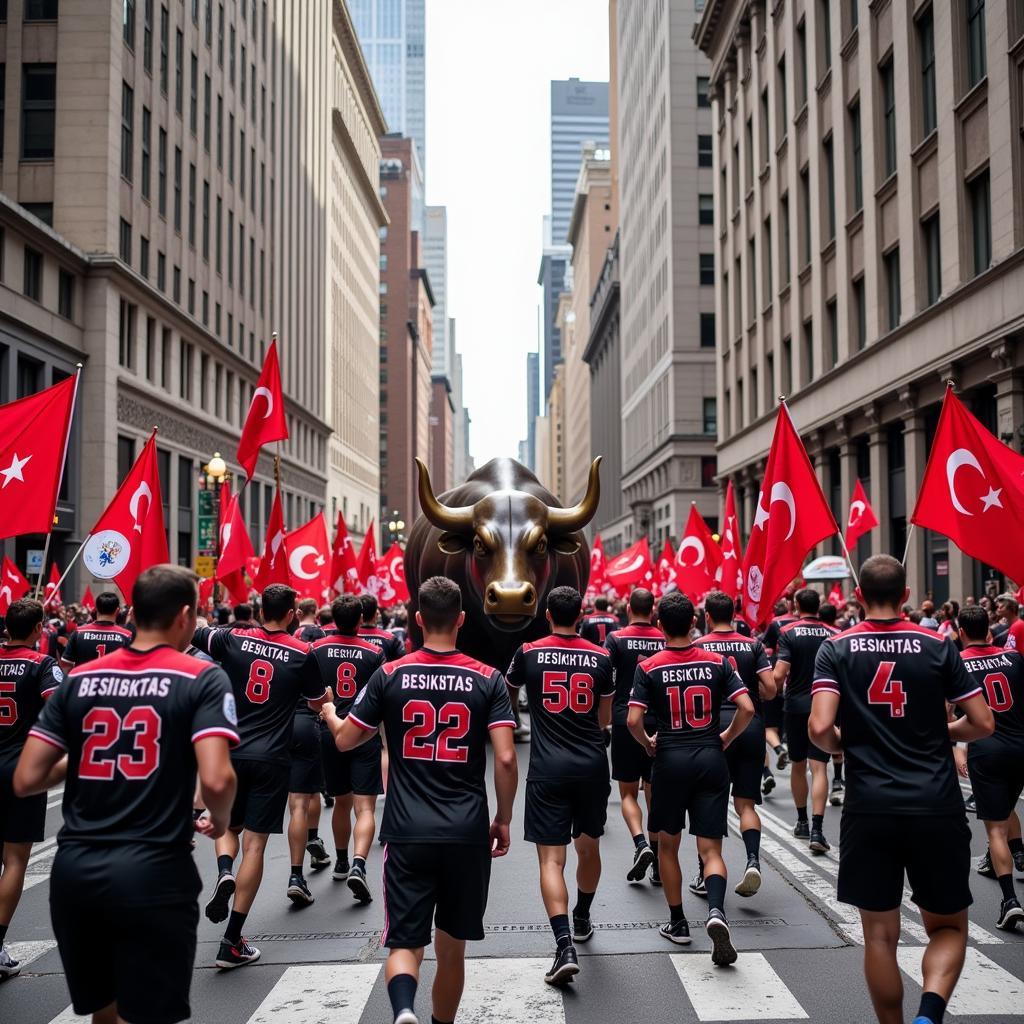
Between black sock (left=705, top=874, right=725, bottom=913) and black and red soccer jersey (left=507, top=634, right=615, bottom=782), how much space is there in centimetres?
90

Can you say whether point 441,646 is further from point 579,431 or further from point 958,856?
point 579,431

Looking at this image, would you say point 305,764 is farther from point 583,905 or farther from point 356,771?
point 583,905

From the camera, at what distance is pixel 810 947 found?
6535 mm

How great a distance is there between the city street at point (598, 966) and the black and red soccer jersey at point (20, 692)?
1.30 metres

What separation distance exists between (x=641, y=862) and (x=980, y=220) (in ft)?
60.9

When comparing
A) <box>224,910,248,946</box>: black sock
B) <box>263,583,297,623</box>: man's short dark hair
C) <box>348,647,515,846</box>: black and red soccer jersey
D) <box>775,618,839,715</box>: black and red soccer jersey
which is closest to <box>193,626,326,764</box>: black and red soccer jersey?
<box>263,583,297,623</box>: man's short dark hair

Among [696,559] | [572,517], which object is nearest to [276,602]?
[572,517]

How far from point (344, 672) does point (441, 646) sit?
3493mm

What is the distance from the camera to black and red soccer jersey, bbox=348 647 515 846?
4863 millimetres

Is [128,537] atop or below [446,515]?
below

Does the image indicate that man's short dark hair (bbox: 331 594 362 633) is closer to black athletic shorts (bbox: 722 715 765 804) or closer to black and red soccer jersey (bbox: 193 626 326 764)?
black and red soccer jersey (bbox: 193 626 326 764)

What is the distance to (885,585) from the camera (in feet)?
16.6

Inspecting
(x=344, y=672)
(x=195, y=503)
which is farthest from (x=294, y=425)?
(x=344, y=672)

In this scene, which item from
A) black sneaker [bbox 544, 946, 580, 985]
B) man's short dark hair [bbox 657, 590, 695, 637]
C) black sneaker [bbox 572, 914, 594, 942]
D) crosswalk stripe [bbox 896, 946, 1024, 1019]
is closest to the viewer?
crosswalk stripe [bbox 896, 946, 1024, 1019]
